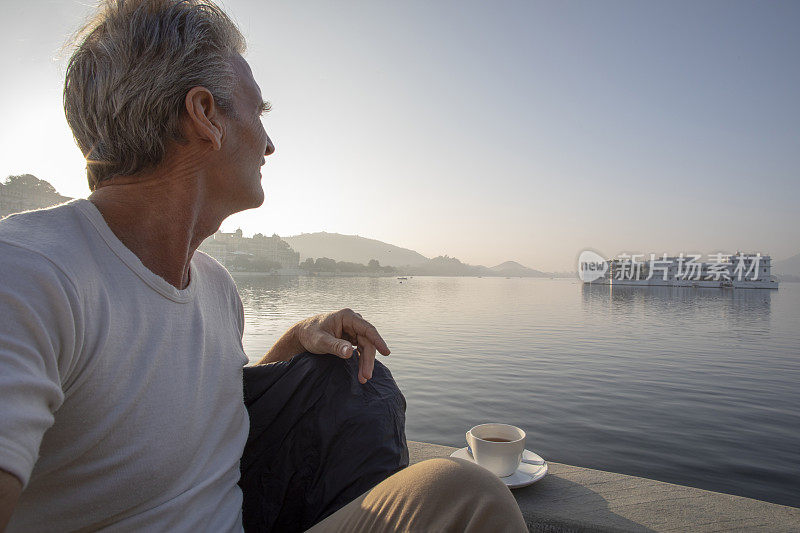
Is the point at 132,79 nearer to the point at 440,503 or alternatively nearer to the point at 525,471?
the point at 440,503

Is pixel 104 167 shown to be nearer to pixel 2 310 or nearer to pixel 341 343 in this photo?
pixel 2 310

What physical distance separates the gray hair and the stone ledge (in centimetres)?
167

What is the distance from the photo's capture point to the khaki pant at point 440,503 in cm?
87

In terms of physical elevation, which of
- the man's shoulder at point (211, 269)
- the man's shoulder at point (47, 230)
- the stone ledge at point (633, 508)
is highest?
the man's shoulder at point (47, 230)

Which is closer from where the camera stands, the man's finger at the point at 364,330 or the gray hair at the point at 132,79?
the gray hair at the point at 132,79

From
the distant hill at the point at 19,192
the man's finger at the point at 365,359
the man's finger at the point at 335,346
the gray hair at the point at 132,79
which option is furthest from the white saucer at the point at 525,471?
the distant hill at the point at 19,192

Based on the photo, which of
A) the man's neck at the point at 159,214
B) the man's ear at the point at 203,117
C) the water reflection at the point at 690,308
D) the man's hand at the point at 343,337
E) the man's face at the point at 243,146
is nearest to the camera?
the man's neck at the point at 159,214

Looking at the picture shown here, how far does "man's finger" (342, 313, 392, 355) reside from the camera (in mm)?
1546

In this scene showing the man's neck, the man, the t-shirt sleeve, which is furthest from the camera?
the man's neck

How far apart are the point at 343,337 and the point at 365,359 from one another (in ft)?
0.49

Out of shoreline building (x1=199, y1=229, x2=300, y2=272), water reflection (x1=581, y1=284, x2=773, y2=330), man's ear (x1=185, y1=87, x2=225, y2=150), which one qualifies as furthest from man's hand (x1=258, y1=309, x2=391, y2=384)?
shoreline building (x1=199, y1=229, x2=300, y2=272)

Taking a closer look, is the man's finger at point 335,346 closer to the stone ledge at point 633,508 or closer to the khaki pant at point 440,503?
the khaki pant at point 440,503

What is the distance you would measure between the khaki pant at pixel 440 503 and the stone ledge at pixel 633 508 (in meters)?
0.90

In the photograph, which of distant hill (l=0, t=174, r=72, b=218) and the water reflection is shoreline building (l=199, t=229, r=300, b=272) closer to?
distant hill (l=0, t=174, r=72, b=218)
